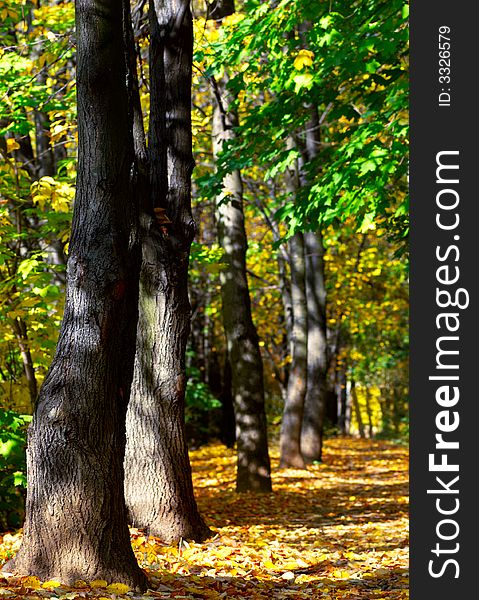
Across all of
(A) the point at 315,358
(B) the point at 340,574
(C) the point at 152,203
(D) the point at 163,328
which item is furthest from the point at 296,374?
(B) the point at 340,574

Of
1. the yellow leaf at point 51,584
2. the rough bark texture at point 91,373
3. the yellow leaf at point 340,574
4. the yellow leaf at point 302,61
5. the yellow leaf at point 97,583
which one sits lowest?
the yellow leaf at point 340,574

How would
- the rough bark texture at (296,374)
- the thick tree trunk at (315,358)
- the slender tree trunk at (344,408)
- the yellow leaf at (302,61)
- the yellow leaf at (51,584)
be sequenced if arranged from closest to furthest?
the yellow leaf at (51,584), the yellow leaf at (302,61), the rough bark texture at (296,374), the thick tree trunk at (315,358), the slender tree trunk at (344,408)

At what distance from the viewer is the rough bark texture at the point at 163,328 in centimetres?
737

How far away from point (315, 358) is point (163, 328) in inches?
409

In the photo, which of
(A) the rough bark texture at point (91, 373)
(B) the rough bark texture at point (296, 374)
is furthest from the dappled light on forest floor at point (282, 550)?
(B) the rough bark texture at point (296, 374)

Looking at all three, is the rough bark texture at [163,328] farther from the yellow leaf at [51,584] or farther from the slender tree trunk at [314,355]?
the slender tree trunk at [314,355]

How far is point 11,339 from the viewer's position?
853cm

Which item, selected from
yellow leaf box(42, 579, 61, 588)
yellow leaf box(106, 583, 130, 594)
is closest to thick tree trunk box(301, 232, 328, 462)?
yellow leaf box(106, 583, 130, 594)

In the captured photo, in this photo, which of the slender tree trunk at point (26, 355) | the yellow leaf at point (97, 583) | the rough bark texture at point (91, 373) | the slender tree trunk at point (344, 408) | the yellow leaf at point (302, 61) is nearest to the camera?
the yellow leaf at point (97, 583)

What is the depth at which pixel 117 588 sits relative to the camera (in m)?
5.20

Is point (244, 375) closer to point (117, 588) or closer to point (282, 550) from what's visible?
point (282, 550)

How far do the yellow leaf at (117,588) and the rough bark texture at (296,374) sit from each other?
1082 centimetres

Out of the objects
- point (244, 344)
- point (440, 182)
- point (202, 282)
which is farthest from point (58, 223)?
point (202, 282)

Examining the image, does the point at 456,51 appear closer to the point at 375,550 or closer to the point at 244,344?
the point at 375,550
